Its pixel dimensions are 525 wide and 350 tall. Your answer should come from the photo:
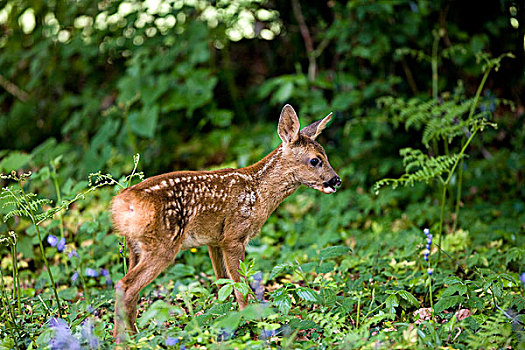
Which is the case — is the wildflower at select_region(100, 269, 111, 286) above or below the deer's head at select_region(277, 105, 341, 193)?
below

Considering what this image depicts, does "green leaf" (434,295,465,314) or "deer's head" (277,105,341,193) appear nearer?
"green leaf" (434,295,465,314)

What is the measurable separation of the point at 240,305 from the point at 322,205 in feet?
9.28

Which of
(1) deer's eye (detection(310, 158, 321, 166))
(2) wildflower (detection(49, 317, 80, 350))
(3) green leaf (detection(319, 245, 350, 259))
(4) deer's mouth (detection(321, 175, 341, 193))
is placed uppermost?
(1) deer's eye (detection(310, 158, 321, 166))

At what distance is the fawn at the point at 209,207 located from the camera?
3447 millimetres

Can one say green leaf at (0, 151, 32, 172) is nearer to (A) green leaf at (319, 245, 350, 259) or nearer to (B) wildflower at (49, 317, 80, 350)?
(B) wildflower at (49, 317, 80, 350)

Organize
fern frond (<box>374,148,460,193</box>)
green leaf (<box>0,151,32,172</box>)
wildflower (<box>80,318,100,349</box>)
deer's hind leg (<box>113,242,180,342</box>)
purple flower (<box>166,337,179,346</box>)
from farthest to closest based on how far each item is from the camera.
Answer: green leaf (<box>0,151,32,172</box>) → fern frond (<box>374,148,460,193</box>) → deer's hind leg (<box>113,242,180,342</box>) → wildflower (<box>80,318,100,349</box>) → purple flower (<box>166,337,179,346</box>)

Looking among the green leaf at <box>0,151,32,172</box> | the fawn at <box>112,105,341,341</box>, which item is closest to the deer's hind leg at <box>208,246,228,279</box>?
the fawn at <box>112,105,341,341</box>

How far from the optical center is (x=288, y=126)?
4105mm

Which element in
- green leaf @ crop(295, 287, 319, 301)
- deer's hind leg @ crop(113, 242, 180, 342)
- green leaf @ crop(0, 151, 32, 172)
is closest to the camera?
deer's hind leg @ crop(113, 242, 180, 342)

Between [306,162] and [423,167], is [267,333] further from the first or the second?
[423,167]

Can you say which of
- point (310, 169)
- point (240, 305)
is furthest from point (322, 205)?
point (240, 305)

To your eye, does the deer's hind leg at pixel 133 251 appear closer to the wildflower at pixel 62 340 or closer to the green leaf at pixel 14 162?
the wildflower at pixel 62 340

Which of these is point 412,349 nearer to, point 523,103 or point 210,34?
point 523,103

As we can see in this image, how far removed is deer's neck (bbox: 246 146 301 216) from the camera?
13.4ft
